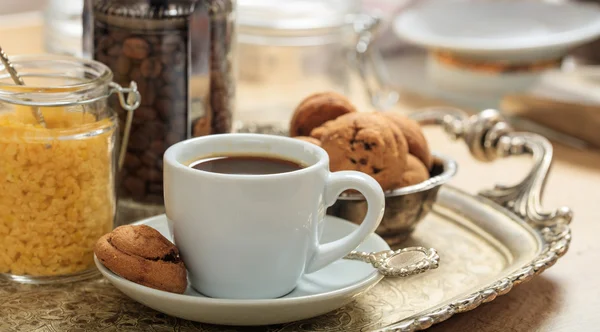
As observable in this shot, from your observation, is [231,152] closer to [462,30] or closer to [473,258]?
[473,258]

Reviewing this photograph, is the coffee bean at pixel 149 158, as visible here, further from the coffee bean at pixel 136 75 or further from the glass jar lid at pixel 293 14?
the glass jar lid at pixel 293 14

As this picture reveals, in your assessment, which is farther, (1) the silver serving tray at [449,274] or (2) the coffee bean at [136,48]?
(2) the coffee bean at [136,48]

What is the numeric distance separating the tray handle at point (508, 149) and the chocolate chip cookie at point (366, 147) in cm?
16

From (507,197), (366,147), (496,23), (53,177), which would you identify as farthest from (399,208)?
(496,23)

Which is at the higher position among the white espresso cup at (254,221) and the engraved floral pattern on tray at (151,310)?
the white espresso cup at (254,221)

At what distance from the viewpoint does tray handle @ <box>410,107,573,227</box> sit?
76 cm

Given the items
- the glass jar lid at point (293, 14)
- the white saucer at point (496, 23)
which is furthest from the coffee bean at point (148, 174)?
the white saucer at point (496, 23)

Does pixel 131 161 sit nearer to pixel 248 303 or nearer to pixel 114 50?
pixel 114 50

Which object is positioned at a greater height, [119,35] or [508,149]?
[119,35]

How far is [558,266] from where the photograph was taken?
0.72m

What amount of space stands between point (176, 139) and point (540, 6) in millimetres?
821

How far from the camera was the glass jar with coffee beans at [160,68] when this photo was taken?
713 millimetres

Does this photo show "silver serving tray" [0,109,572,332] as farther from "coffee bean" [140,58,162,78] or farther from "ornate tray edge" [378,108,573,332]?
"coffee bean" [140,58,162,78]

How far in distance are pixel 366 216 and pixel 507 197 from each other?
0.27 meters
